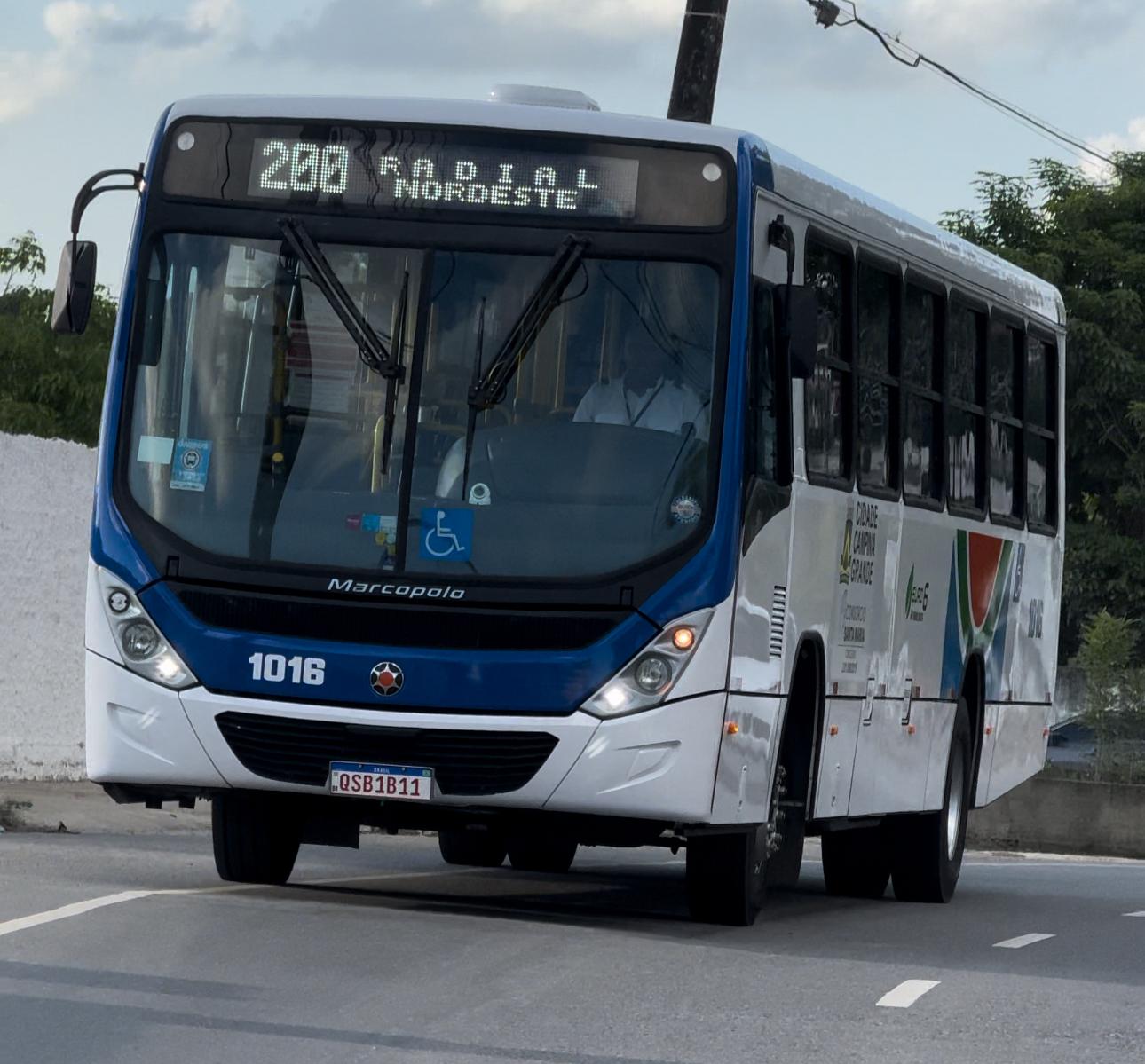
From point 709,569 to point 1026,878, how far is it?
9.88m

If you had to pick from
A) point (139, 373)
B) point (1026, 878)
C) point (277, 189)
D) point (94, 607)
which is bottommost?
point (1026, 878)

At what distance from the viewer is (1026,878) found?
68.2 ft

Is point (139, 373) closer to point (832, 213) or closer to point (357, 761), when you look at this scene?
point (357, 761)

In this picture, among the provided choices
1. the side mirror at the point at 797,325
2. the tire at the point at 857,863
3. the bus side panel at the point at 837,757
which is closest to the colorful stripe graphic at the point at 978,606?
the tire at the point at 857,863

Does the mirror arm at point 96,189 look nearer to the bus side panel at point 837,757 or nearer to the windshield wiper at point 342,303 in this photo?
the windshield wiper at point 342,303

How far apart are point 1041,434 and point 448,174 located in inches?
276

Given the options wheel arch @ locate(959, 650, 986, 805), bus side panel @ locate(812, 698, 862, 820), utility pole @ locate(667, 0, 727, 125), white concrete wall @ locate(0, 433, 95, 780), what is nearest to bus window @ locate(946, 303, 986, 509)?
wheel arch @ locate(959, 650, 986, 805)

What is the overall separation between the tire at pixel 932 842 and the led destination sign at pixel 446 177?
5.60m

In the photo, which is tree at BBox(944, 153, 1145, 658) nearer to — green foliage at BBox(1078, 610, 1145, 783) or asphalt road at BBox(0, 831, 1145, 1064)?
green foliage at BBox(1078, 610, 1145, 783)

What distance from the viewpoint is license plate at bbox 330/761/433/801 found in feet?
37.7

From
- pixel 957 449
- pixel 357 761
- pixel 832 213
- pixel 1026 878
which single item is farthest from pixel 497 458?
pixel 1026 878

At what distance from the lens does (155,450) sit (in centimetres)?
1184

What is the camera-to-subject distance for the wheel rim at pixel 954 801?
1661 centimetres

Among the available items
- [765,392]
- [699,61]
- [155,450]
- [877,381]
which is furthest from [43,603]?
[765,392]
